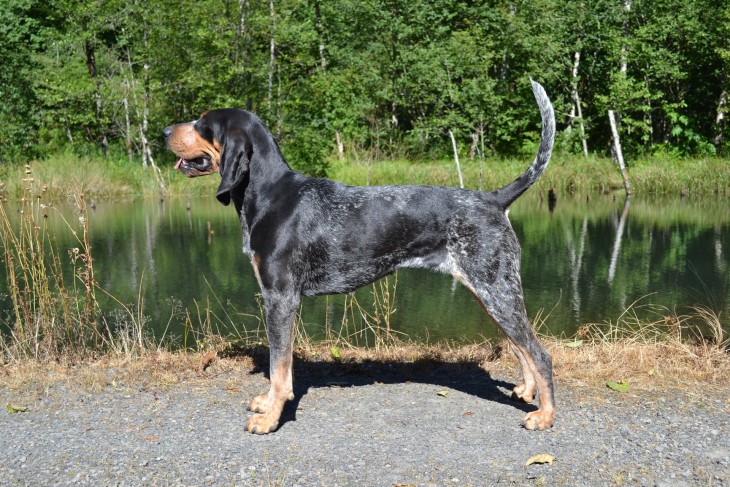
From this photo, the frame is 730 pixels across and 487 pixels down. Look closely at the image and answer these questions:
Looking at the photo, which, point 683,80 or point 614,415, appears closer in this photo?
point 614,415

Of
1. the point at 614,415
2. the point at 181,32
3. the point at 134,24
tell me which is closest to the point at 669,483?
the point at 614,415

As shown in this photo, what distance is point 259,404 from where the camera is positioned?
5602mm

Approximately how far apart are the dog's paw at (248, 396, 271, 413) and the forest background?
26.1m

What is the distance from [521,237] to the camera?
20047mm

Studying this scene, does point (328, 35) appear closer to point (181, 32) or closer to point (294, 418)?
point (181, 32)

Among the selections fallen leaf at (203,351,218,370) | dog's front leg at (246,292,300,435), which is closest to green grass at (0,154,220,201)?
fallen leaf at (203,351,218,370)

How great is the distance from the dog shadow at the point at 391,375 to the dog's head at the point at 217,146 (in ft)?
6.18

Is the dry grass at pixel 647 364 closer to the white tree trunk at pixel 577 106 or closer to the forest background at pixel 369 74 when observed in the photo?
the forest background at pixel 369 74

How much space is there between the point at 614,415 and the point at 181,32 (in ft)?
101

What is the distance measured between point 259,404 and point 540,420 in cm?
209

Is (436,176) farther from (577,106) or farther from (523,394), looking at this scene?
(523,394)

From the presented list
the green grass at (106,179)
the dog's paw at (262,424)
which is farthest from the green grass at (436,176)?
the dog's paw at (262,424)

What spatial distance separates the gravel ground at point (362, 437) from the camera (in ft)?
14.8

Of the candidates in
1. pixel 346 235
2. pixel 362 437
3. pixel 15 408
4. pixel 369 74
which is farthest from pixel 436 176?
pixel 362 437
